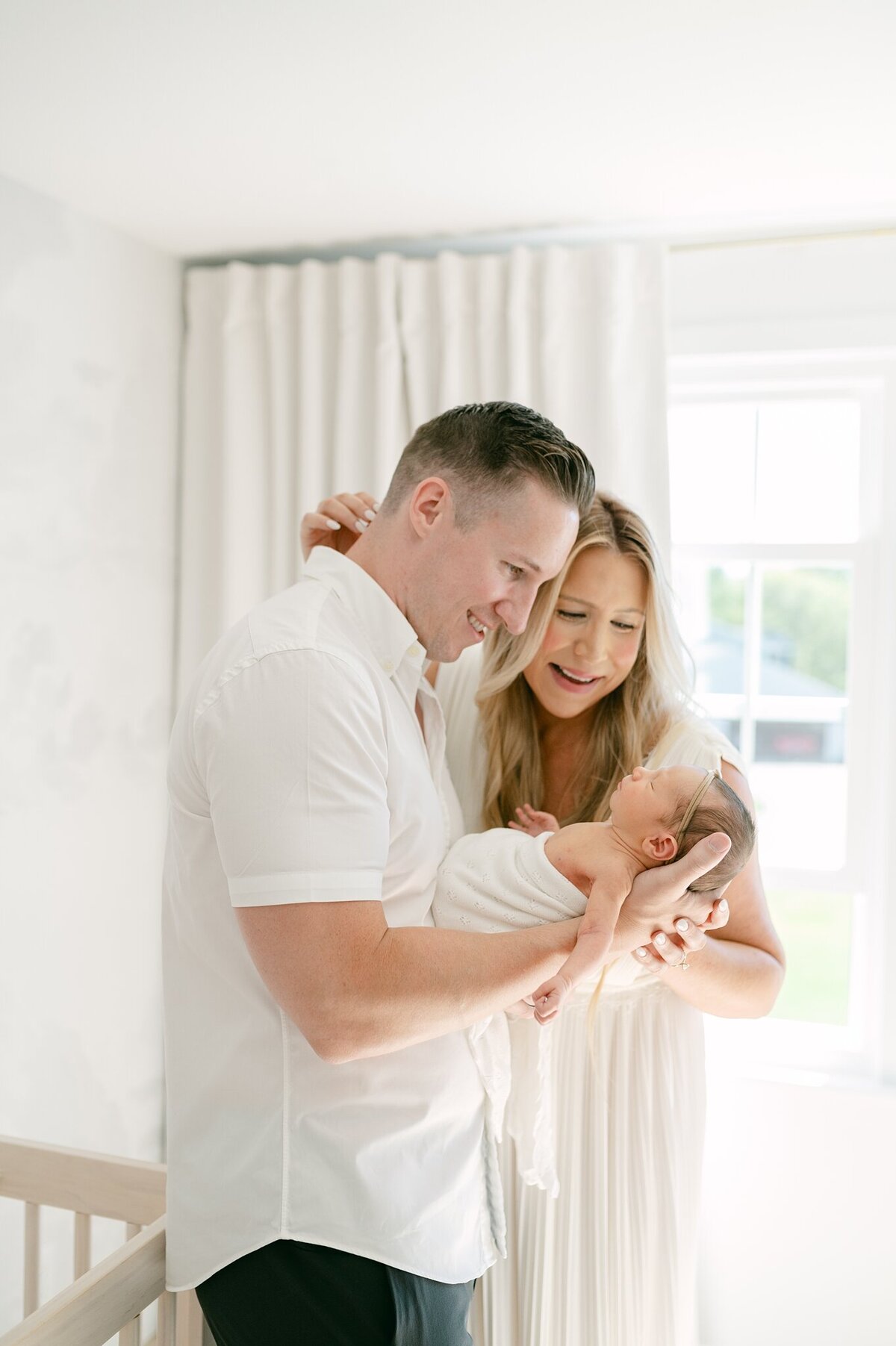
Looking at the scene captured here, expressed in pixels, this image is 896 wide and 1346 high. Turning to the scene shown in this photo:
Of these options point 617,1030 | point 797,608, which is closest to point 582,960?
point 617,1030

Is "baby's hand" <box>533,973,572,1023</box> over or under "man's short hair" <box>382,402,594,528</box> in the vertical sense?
under

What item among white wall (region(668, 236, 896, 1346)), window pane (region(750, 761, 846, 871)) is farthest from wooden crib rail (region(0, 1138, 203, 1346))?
window pane (region(750, 761, 846, 871))

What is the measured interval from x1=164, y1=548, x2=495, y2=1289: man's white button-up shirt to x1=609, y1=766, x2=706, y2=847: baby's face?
0.29m

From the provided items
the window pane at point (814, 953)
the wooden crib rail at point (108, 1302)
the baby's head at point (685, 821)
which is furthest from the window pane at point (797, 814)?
the wooden crib rail at point (108, 1302)

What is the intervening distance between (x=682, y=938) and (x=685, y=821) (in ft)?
0.55

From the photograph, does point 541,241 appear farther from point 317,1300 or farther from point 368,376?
point 317,1300

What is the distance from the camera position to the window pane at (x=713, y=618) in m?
3.09

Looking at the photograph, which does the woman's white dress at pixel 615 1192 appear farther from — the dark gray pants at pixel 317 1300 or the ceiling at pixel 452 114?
the ceiling at pixel 452 114

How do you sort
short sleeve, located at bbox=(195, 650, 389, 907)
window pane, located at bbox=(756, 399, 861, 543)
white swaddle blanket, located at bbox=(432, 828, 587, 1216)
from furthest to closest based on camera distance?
window pane, located at bbox=(756, 399, 861, 543)
white swaddle blanket, located at bbox=(432, 828, 587, 1216)
short sleeve, located at bbox=(195, 650, 389, 907)

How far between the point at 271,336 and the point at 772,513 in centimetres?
148

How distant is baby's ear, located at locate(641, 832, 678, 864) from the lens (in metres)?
1.53

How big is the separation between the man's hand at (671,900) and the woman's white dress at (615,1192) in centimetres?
30

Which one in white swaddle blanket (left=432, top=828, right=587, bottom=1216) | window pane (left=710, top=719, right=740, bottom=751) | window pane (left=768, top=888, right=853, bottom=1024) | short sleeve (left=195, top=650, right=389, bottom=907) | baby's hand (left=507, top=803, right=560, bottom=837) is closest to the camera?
short sleeve (left=195, top=650, right=389, bottom=907)

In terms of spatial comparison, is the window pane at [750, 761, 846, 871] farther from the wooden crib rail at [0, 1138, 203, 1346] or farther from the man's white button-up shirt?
the wooden crib rail at [0, 1138, 203, 1346]
